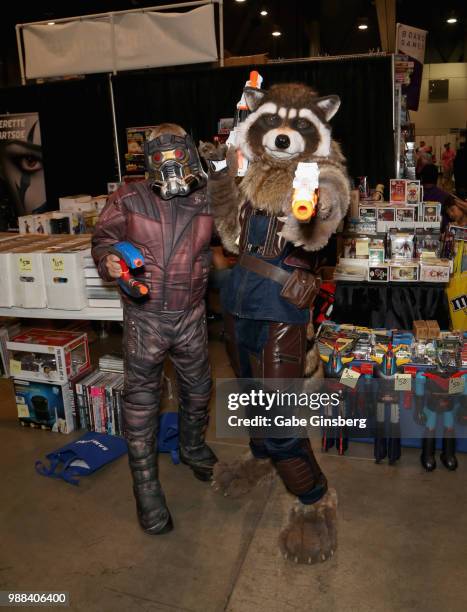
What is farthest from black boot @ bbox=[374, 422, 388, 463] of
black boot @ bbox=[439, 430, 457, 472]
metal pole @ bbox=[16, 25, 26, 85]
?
metal pole @ bbox=[16, 25, 26, 85]

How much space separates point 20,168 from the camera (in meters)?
6.70

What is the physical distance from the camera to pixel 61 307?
10.2 ft

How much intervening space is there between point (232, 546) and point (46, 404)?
5.05 feet

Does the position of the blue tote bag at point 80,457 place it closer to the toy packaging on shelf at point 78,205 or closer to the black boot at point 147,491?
the black boot at point 147,491

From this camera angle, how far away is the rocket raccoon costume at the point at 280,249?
2.08 metres

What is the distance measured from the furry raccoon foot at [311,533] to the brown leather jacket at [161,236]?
1027 mm

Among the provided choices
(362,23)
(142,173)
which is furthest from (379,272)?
(362,23)

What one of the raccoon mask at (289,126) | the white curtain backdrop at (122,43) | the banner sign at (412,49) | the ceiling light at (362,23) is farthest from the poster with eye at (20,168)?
the ceiling light at (362,23)

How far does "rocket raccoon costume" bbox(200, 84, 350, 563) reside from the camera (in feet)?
6.81

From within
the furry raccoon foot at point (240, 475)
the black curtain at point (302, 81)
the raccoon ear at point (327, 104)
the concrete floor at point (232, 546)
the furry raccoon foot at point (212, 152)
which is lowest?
the concrete floor at point (232, 546)

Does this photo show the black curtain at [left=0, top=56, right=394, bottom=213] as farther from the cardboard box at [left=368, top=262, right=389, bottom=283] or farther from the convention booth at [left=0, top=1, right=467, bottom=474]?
the cardboard box at [left=368, top=262, right=389, bottom=283]

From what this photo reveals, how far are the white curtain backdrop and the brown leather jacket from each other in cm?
353

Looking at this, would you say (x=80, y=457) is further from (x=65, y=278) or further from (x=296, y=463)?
(x=296, y=463)

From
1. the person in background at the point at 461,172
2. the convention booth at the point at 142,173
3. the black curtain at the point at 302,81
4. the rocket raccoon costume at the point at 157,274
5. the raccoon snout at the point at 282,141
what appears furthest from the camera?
the person in background at the point at 461,172
